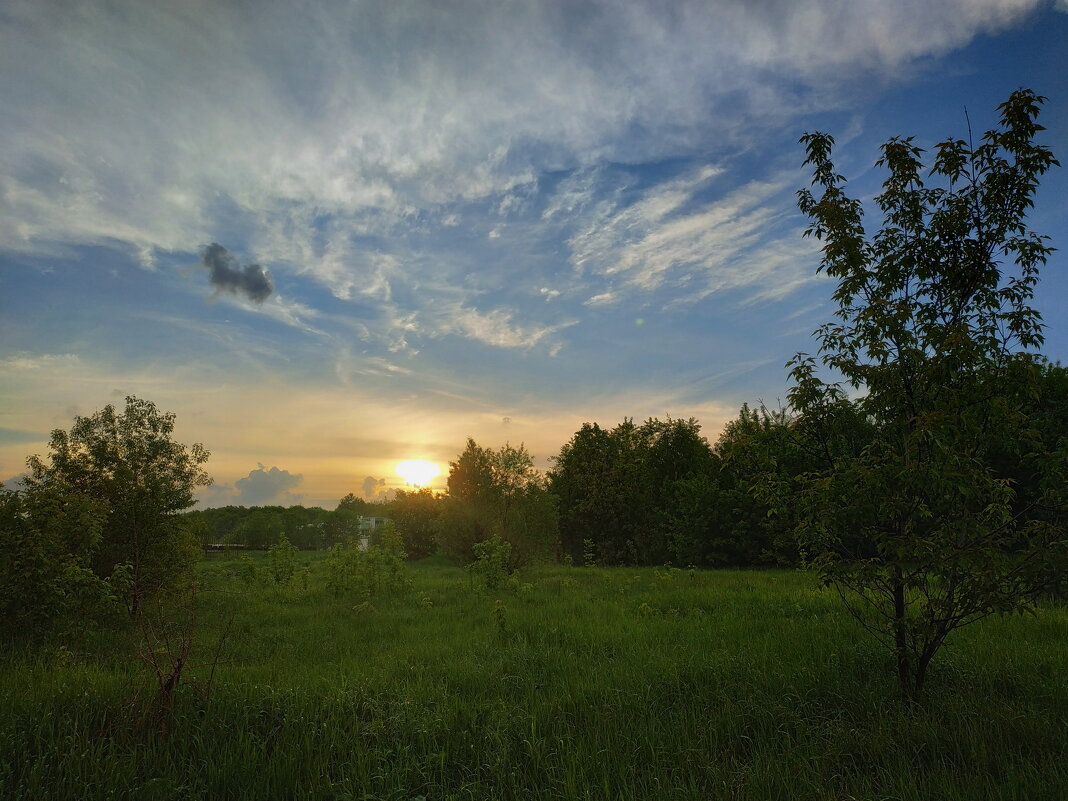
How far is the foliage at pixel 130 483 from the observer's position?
15.5 m

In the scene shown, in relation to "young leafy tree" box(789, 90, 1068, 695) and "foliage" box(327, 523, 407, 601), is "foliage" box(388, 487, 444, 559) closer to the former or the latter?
"foliage" box(327, 523, 407, 601)

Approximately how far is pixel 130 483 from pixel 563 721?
1566 cm

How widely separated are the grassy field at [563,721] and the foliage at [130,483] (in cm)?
614

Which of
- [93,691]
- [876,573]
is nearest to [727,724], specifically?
[876,573]

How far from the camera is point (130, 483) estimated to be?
15.9 metres

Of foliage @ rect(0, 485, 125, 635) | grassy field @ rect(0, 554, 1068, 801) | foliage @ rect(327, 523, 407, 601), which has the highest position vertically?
foliage @ rect(0, 485, 125, 635)

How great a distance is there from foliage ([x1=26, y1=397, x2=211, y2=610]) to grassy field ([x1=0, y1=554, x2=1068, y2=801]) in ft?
20.1

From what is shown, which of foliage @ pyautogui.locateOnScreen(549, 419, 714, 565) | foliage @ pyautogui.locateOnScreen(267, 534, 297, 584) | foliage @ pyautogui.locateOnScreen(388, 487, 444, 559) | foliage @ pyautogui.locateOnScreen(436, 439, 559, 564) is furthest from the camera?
foliage @ pyautogui.locateOnScreen(388, 487, 444, 559)

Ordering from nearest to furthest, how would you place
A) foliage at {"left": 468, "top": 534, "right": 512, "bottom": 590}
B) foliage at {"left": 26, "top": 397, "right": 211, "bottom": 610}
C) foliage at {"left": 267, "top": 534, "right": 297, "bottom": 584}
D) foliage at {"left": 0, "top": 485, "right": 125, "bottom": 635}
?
foliage at {"left": 0, "top": 485, "right": 125, "bottom": 635} < foliage at {"left": 26, "top": 397, "right": 211, "bottom": 610} < foliage at {"left": 468, "top": 534, "right": 512, "bottom": 590} < foliage at {"left": 267, "top": 534, "right": 297, "bottom": 584}

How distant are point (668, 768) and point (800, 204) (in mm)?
8175

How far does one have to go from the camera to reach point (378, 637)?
12336mm

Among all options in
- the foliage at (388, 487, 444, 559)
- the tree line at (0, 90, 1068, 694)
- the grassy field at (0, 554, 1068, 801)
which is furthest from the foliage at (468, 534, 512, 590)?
the foliage at (388, 487, 444, 559)

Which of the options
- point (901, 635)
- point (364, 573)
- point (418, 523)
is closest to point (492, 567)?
point (364, 573)

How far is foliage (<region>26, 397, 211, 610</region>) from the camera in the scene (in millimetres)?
15523
